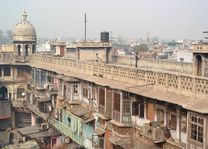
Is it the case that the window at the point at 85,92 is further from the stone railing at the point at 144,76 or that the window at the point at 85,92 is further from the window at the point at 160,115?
the window at the point at 160,115

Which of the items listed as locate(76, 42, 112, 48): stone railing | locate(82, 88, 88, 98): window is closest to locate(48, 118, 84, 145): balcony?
locate(82, 88, 88, 98): window

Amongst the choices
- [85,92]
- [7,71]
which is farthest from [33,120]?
[85,92]

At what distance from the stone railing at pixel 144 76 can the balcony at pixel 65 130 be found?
4005mm

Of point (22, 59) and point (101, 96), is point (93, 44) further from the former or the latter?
point (101, 96)

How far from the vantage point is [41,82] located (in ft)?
109

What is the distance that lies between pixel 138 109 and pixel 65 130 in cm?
1112

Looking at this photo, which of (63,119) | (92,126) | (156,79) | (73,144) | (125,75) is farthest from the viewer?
(63,119)

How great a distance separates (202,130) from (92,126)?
11204 mm

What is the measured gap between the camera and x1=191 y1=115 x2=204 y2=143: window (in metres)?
12.3

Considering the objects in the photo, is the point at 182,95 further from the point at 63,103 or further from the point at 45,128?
the point at 45,128

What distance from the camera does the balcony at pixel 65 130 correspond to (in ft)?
80.5

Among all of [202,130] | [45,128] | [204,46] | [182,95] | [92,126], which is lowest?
[45,128]

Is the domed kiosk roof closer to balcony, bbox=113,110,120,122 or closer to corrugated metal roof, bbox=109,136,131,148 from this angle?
balcony, bbox=113,110,120,122

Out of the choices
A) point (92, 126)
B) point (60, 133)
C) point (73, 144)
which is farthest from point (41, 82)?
point (92, 126)
